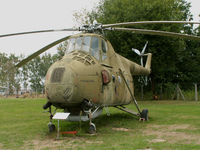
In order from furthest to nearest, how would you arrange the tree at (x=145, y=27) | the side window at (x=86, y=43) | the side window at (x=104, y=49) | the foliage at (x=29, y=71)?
the foliage at (x=29, y=71) < the tree at (x=145, y=27) < the side window at (x=104, y=49) < the side window at (x=86, y=43)

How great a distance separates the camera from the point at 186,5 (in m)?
37.7

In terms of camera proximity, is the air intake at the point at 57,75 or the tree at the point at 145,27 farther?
the tree at the point at 145,27

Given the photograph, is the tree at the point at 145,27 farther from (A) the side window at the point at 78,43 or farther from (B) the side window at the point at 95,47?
(A) the side window at the point at 78,43

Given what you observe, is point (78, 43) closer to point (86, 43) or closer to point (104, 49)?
point (86, 43)

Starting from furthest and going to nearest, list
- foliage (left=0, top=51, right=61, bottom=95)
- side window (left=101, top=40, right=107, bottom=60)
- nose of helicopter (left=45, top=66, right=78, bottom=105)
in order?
foliage (left=0, top=51, right=61, bottom=95), side window (left=101, top=40, right=107, bottom=60), nose of helicopter (left=45, top=66, right=78, bottom=105)

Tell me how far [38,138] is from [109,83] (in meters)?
3.14

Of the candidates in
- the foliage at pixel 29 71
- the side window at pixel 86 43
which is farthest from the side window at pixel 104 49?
the foliage at pixel 29 71

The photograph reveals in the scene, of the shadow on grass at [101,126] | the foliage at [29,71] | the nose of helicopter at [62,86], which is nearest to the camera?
the nose of helicopter at [62,86]

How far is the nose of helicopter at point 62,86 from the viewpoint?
6.75 metres

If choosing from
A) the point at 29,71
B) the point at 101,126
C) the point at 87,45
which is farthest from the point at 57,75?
the point at 29,71

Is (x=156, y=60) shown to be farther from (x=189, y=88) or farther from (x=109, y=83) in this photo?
(x=109, y=83)

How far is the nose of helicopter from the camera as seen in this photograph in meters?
6.75

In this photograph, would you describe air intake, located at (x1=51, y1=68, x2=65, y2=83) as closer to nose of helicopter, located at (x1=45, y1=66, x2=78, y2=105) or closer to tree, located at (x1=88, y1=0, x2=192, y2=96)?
nose of helicopter, located at (x1=45, y1=66, x2=78, y2=105)

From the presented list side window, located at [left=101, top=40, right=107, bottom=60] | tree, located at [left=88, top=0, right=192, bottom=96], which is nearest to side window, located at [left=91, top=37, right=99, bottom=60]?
side window, located at [left=101, top=40, right=107, bottom=60]
